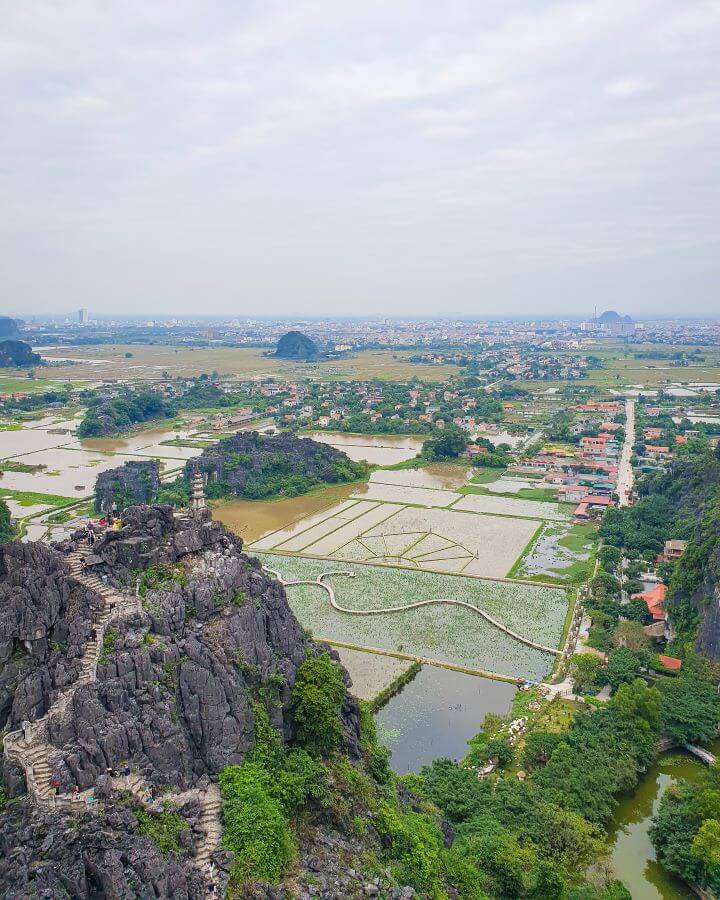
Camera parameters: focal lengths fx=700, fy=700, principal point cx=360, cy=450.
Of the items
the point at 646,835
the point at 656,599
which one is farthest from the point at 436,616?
the point at 646,835

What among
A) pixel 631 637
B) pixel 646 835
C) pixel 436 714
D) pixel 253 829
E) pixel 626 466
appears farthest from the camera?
pixel 626 466

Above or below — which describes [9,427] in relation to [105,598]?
below

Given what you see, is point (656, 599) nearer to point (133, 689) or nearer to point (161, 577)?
point (161, 577)

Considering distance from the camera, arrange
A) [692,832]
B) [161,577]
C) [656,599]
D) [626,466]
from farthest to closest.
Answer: [626,466] < [656,599] < [692,832] < [161,577]

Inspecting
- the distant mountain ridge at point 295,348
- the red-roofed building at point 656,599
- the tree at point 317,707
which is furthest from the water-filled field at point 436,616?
the distant mountain ridge at point 295,348

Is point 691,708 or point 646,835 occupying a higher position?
point 691,708

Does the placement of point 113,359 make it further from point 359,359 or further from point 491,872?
point 491,872

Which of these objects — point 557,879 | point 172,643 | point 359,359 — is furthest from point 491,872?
point 359,359

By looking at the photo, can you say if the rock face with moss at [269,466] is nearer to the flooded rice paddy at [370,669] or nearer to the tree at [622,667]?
the flooded rice paddy at [370,669]
